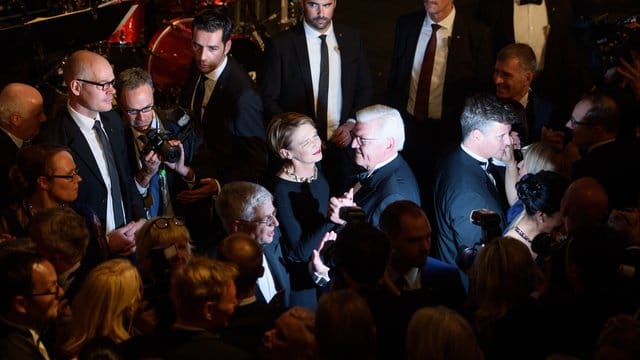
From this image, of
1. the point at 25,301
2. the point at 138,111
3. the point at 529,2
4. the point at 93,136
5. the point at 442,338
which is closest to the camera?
the point at 442,338

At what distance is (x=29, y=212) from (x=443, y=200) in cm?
220

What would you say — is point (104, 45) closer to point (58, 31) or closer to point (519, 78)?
point (58, 31)

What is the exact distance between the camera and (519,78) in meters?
5.96

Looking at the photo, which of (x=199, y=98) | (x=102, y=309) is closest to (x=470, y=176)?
(x=199, y=98)

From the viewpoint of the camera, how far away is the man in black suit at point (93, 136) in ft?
Result: 17.1

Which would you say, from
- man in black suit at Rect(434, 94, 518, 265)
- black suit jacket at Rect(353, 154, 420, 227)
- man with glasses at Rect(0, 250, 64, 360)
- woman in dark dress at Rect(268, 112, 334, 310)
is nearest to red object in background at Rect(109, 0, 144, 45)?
woman in dark dress at Rect(268, 112, 334, 310)

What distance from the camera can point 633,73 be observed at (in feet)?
19.9

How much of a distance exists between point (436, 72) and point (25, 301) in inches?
141

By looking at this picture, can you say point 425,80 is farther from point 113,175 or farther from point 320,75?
point 113,175

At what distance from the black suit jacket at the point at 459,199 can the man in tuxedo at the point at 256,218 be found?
3.17ft

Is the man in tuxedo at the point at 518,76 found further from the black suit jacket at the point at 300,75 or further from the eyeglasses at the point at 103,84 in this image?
the eyeglasses at the point at 103,84

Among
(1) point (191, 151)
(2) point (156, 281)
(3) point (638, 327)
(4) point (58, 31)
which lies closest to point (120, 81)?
(1) point (191, 151)

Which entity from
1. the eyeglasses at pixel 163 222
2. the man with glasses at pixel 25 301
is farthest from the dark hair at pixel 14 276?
the eyeglasses at pixel 163 222

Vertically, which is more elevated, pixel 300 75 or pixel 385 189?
pixel 300 75
